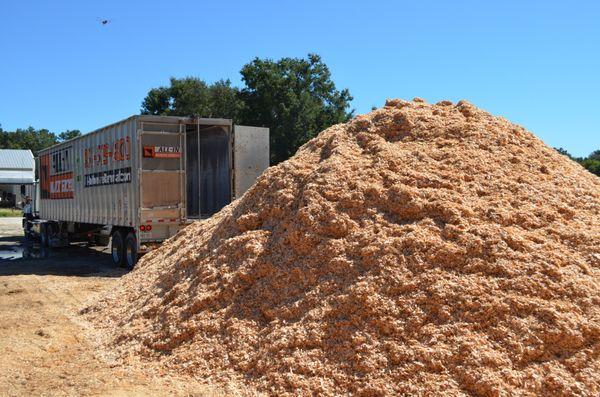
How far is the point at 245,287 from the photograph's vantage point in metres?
6.57

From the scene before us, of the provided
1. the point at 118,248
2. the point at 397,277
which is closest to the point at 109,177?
the point at 118,248

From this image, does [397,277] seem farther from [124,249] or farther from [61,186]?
[61,186]

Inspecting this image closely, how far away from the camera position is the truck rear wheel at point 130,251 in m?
13.3

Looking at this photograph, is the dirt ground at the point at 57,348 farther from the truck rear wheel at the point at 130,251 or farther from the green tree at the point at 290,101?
the green tree at the point at 290,101

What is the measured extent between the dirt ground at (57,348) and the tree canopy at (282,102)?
26.9 meters

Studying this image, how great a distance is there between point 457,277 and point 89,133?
1314cm

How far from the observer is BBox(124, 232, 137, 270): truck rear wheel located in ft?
43.5

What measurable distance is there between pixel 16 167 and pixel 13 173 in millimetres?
775

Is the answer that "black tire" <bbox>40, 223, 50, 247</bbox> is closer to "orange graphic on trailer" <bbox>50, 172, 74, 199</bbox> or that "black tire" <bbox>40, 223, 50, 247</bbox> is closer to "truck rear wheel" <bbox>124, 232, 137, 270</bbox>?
"orange graphic on trailer" <bbox>50, 172, 74, 199</bbox>

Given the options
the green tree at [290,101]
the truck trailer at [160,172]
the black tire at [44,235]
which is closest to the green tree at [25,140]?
the green tree at [290,101]

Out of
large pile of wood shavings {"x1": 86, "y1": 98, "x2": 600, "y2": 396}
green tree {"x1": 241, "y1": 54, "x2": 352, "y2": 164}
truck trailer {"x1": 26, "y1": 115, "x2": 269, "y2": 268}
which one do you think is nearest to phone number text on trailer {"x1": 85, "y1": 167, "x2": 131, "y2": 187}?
truck trailer {"x1": 26, "y1": 115, "x2": 269, "y2": 268}

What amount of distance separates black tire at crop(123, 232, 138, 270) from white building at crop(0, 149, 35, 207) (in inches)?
1742

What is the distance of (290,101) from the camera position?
4031cm

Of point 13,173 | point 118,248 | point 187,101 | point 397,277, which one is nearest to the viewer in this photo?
point 397,277
